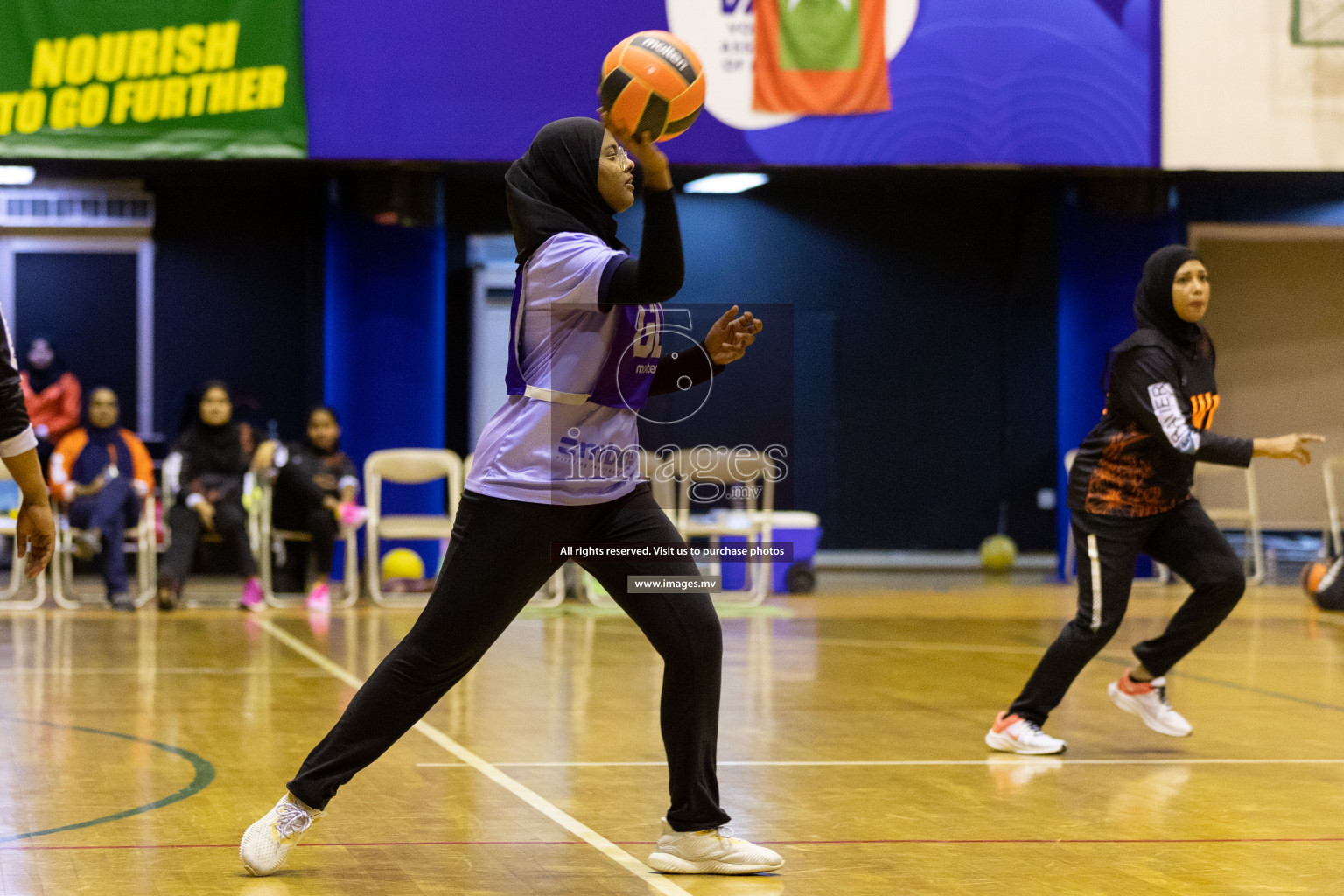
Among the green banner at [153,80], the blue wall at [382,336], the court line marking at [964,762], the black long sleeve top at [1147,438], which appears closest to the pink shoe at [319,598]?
the blue wall at [382,336]

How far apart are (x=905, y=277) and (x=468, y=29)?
233 inches

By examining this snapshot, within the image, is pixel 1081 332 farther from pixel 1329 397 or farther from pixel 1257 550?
pixel 1329 397

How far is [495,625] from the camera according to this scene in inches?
147

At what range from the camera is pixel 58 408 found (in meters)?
14.0

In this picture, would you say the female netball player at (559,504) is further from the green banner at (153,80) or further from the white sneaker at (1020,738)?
the green banner at (153,80)

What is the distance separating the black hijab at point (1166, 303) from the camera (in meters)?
5.67

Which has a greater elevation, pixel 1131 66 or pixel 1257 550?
pixel 1131 66

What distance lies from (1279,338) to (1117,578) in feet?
37.9

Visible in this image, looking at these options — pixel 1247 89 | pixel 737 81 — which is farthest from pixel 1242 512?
pixel 737 81

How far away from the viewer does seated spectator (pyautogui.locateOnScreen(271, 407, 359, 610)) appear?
11.8 metres

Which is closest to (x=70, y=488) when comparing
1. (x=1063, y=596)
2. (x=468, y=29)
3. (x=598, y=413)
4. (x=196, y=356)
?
(x=196, y=356)

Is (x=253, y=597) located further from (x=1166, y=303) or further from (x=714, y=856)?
(x=714, y=856)

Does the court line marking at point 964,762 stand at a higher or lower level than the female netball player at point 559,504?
lower

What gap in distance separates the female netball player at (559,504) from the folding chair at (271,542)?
27.1ft
